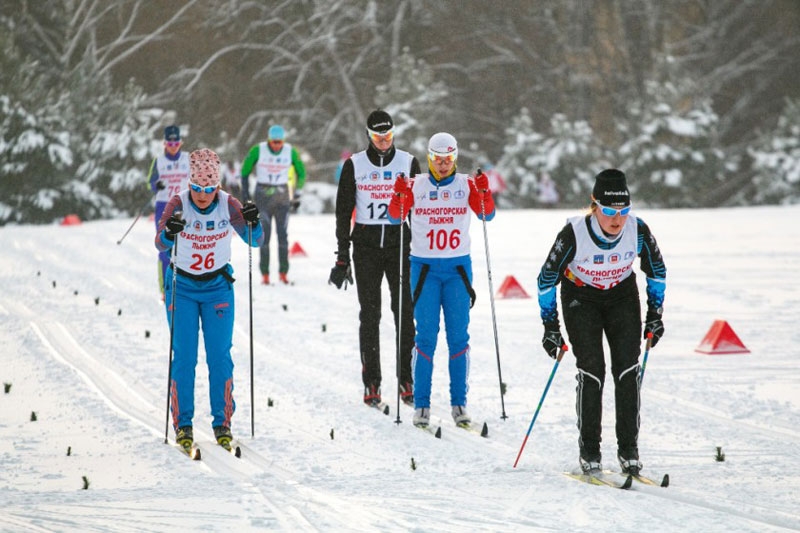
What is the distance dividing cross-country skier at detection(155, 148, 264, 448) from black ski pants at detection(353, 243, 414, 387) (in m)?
1.22

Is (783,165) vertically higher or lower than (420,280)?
higher

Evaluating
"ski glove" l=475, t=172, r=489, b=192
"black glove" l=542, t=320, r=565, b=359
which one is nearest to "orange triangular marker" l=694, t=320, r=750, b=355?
"ski glove" l=475, t=172, r=489, b=192

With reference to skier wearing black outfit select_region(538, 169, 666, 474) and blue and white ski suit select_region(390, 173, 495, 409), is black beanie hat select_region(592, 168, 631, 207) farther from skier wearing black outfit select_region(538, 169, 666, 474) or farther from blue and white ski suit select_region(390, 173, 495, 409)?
blue and white ski suit select_region(390, 173, 495, 409)

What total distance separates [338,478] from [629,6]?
127ft

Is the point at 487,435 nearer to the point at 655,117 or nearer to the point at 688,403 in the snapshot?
the point at 688,403

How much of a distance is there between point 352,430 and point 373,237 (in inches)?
56.0

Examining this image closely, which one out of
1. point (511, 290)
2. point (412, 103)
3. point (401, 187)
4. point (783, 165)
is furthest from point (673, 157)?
point (401, 187)

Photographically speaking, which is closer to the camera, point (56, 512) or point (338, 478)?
point (56, 512)

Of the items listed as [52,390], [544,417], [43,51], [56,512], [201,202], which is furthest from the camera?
[43,51]

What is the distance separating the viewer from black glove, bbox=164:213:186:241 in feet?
22.6

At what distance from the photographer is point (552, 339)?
251 inches

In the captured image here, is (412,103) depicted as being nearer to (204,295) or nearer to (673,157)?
(673,157)

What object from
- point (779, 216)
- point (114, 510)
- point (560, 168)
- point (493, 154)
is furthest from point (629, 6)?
point (114, 510)

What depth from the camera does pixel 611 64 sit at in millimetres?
42500
